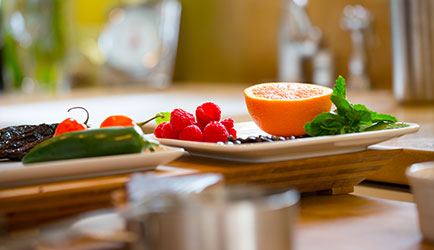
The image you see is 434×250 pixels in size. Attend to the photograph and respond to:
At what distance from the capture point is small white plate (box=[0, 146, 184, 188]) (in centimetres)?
66

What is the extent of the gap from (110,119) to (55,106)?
1561mm

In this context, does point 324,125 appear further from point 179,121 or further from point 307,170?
point 179,121

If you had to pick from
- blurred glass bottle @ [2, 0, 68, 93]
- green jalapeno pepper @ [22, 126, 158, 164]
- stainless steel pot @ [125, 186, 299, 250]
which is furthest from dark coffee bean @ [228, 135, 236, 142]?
blurred glass bottle @ [2, 0, 68, 93]

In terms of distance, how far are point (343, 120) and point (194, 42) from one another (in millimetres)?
2831

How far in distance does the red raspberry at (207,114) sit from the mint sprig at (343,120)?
0.42 ft

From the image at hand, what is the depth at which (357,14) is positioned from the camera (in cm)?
247

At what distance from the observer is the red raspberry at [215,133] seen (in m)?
0.84

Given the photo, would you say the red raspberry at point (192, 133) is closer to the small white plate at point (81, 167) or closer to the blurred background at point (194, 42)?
the small white plate at point (81, 167)

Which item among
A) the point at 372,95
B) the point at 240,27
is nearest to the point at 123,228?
the point at 372,95

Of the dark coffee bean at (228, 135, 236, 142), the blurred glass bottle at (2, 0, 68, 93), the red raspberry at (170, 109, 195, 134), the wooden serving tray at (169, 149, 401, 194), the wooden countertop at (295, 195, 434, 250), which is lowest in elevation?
the wooden countertop at (295, 195, 434, 250)

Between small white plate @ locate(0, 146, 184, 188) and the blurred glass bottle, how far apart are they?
2.55 meters

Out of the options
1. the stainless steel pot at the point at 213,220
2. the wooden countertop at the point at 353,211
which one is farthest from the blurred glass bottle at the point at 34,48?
the stainless steel pot at the point at 213,220

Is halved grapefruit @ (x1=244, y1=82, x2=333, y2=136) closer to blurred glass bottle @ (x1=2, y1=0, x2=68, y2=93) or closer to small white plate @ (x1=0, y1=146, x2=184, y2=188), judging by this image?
small white plate @ (x1=0, y1=146, x2=184, y2=188)

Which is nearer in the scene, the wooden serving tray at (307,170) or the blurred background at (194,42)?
the wooden serving tray at (307,170)
